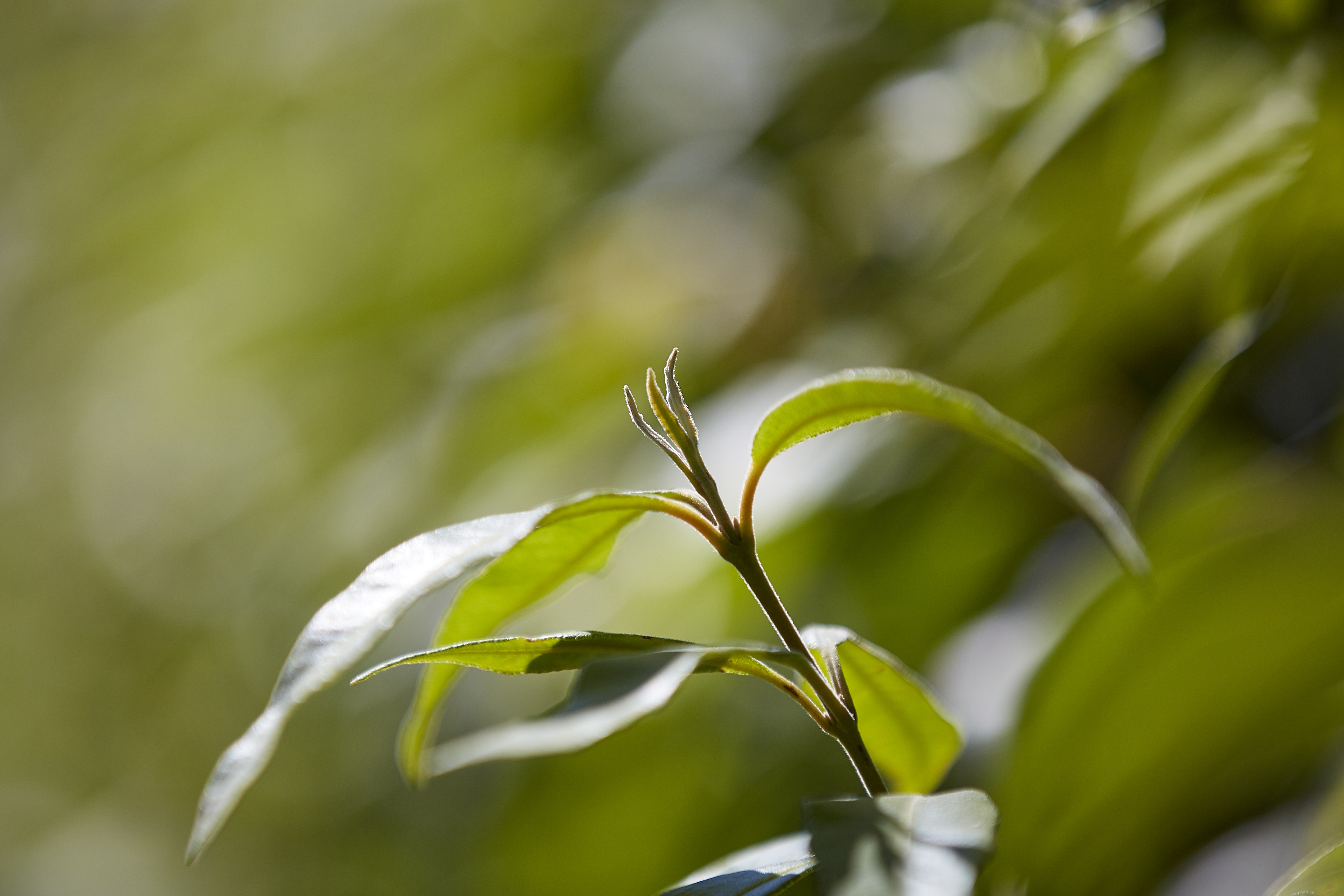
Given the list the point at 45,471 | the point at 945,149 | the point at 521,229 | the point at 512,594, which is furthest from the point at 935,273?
the point at 45,471

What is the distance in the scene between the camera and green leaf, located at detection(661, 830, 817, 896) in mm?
178

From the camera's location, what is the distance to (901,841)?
144 mm

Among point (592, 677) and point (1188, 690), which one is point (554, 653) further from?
point (1188, 690)

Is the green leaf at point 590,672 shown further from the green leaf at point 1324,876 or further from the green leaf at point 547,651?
the green leaf at point 1324,876

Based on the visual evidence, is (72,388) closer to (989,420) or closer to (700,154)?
(700,154)

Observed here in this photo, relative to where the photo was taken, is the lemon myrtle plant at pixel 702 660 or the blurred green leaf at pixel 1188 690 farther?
the blurred green leaf at pixel 1188 690

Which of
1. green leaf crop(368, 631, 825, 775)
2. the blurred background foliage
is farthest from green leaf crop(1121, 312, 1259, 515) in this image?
green leaf crop(368, 631, 825, 775)

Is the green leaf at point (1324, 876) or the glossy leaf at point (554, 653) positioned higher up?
the glossy leaf at point (554, 653)

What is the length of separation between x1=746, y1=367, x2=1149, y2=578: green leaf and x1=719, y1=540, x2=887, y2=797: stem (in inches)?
0.8

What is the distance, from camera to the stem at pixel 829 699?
0.18 meters

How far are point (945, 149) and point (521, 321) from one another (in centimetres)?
38

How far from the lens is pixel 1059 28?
34 centimetres

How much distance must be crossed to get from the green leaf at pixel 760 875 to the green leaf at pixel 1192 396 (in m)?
0.16

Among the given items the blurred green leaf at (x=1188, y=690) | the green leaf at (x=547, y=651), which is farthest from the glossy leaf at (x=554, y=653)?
the blurred green leaf at (x=1188, y=690)
